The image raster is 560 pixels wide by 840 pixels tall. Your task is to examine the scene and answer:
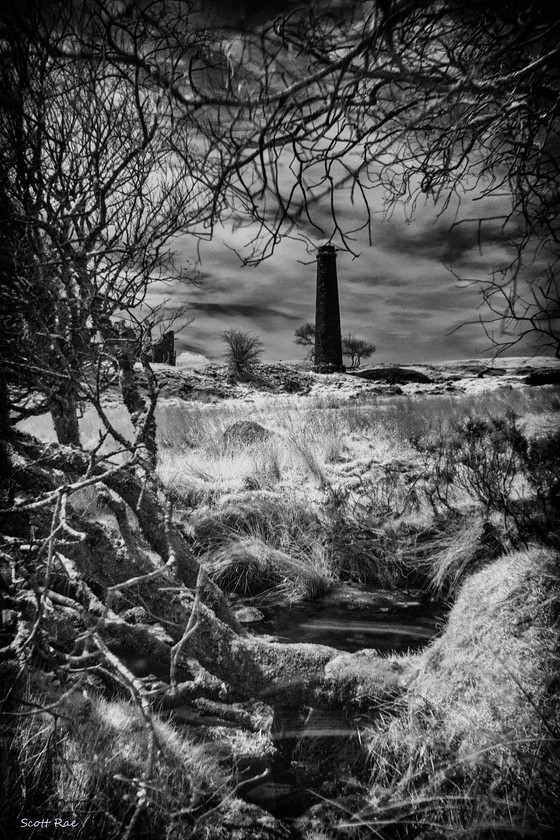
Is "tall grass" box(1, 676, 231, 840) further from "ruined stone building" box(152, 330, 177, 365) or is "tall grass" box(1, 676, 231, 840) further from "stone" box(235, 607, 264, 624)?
"ruined stone building" box(152, 330, 177, 365)

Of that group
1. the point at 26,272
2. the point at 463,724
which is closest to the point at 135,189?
the point at 26,272

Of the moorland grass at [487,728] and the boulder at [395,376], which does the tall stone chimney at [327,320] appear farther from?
the moorland grass at [487,728]

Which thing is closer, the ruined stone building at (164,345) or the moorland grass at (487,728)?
the moorland grass at (487,728)

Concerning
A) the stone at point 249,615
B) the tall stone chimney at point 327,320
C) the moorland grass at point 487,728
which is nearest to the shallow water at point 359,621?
the stone at point 249,615

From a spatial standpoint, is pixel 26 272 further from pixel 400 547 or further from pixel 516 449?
pixel 516 449

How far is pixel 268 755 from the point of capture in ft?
7.57

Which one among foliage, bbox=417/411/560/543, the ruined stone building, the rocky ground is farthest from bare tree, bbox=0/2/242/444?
the rocky ground

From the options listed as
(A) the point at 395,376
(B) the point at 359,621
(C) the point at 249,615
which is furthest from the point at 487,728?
(A) the point at 395,376

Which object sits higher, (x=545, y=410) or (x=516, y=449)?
(x=545, y=410)

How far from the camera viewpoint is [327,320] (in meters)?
20.0

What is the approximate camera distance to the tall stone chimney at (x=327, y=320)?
1988cm

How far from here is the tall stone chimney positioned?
1988 cm

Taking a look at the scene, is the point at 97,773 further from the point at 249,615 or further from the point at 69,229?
the point at 69,229

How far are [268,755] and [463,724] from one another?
Result: 96 centimetres
